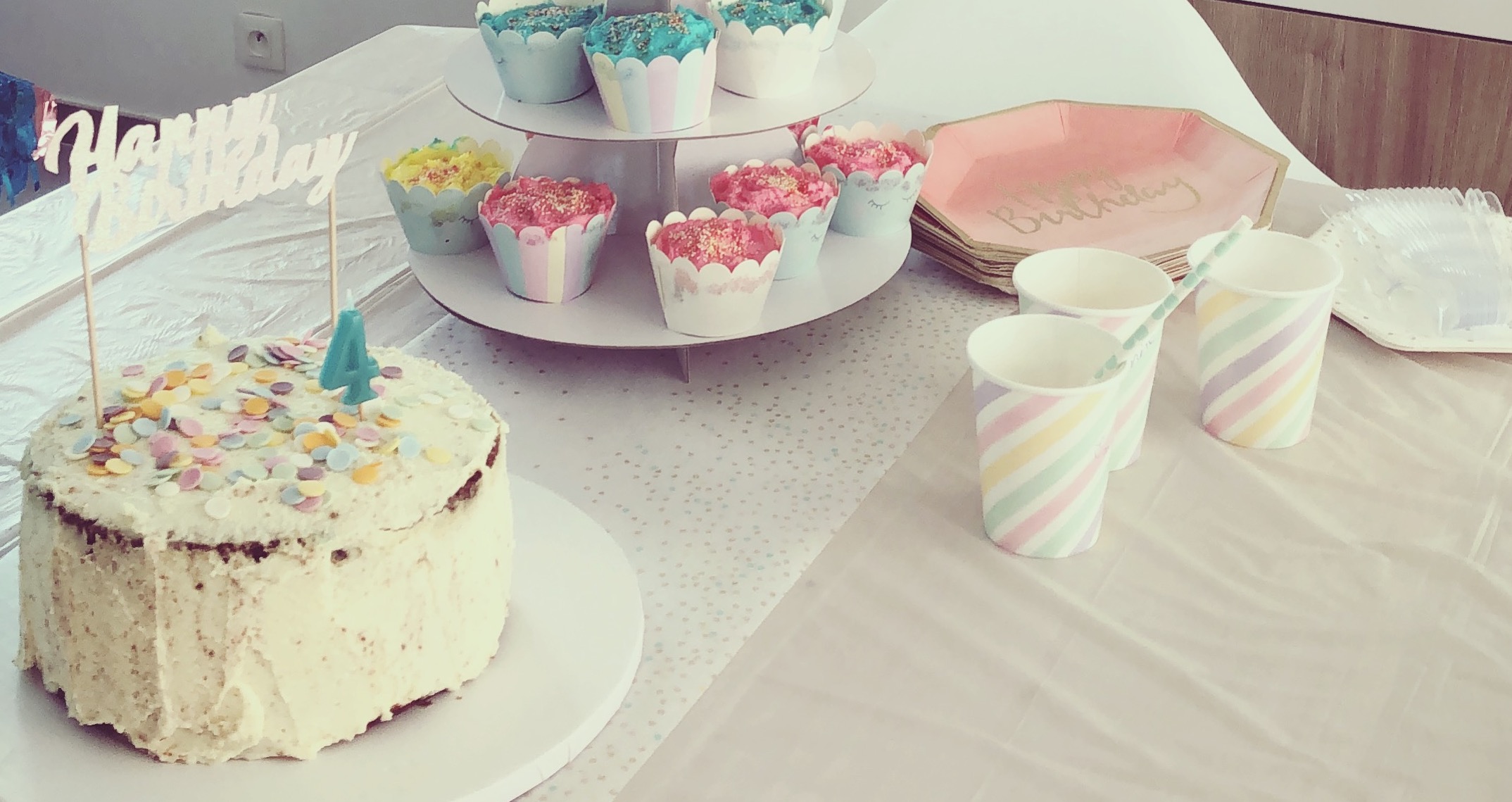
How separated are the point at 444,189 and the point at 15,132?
34 centimetres

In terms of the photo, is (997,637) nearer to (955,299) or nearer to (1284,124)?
(955,299)

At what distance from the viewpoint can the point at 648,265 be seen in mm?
1233

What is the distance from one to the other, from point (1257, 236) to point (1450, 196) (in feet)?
1.24

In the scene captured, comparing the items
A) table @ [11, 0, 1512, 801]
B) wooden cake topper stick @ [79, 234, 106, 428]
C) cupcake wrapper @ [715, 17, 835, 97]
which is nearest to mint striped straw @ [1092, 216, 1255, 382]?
table @ [11, 0, 1512, 801]

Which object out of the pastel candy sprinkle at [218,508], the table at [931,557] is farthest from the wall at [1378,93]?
the pastel candy sprinkle at [218,508]

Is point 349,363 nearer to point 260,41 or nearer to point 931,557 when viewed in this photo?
point 931,557

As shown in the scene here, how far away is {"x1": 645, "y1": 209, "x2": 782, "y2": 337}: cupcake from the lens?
1.08m

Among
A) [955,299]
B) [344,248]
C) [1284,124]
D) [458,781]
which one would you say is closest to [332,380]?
[458,781]

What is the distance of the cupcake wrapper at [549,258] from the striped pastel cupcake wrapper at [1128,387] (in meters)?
0.36

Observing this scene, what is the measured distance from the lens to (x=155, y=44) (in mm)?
3285

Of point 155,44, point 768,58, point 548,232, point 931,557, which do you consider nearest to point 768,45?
point 768,58

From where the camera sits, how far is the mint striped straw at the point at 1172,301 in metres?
0.93

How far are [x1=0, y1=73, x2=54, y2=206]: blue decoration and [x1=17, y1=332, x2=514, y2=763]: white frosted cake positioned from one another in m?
0.21

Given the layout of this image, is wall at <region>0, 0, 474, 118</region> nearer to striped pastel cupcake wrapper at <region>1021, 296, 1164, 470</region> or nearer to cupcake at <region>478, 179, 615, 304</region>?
cupcake at <region>478, 179, 615, 304</region>
